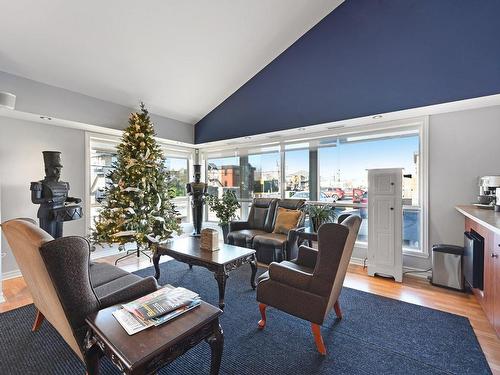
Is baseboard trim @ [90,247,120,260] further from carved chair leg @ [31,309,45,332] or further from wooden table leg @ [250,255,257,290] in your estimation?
wooden table leg @ [250,255,257,290]

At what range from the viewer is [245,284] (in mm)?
3258

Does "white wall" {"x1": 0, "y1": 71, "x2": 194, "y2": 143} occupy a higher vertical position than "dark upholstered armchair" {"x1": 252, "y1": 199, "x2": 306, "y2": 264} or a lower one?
higher

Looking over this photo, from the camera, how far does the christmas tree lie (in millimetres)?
3859

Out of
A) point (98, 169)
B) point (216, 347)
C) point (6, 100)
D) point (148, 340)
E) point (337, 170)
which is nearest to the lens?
point (148, 340)

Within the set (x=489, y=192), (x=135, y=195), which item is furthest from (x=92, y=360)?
(x=489, y=192)

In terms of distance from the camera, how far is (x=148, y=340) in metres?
1.26

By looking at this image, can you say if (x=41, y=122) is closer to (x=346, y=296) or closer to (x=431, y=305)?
(x=346, y=296)

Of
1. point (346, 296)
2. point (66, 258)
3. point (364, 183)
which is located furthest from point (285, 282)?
point (364, 183)

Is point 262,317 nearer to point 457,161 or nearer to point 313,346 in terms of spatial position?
point 313,346

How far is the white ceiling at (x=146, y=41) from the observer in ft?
9.23

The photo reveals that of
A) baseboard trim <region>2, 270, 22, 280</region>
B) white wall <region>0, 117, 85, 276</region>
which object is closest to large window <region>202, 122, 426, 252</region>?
white wall <region>0, 117, 85, 276</region>

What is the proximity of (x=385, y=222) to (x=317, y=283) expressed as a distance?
2.18 meters

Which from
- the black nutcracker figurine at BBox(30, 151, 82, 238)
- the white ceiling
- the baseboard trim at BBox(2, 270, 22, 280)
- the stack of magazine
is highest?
the white ceiling

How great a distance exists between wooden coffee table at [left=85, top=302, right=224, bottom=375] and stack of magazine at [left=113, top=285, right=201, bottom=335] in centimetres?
3
